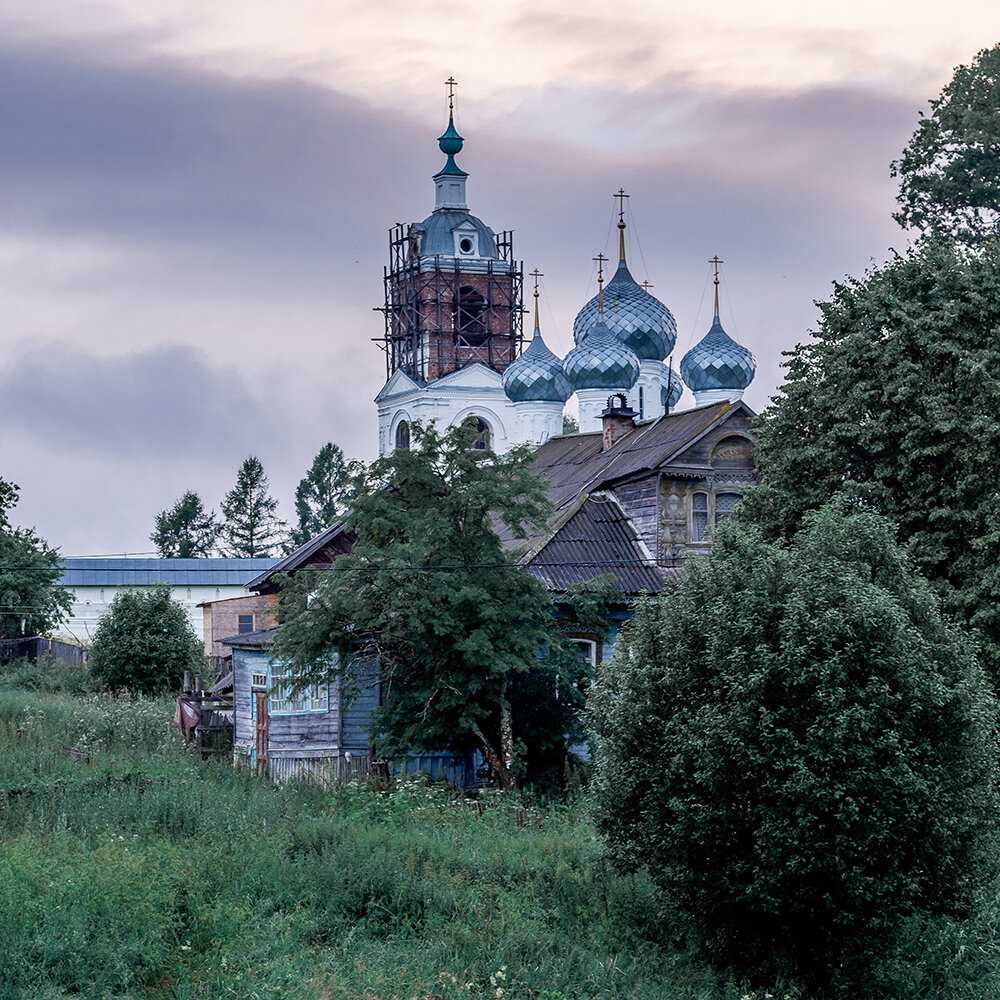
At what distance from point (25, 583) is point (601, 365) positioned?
806 inches

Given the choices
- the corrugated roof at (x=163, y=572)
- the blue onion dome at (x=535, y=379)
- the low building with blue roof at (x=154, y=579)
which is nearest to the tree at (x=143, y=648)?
the blue onion dome at (x=535, y=379)

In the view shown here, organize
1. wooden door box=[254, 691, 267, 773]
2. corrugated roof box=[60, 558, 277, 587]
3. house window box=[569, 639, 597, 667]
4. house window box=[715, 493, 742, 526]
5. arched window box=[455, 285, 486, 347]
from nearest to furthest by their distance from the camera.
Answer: house window box=[569, 639, 597, 667] → wooden door box=[254, 691, 267, 773] → house window box=[715, 493, 742, 526] → corrugated roof box=[60, 558, 277, 587] → arched window box=[455, 285, 486, 347]

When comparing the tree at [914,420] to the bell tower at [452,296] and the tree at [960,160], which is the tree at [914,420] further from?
the bell tower at [452,296]

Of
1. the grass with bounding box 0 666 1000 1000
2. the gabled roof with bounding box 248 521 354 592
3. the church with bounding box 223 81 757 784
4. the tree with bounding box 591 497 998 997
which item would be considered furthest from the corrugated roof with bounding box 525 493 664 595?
the tree with bounding box 591 497 998 997

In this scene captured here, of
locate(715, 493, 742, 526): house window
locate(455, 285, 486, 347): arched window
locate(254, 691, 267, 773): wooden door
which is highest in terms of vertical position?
locate(455, 285, 486, 347): arched window

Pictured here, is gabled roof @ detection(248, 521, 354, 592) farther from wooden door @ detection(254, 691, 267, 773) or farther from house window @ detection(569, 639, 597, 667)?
house window @ detection(569, 639, 597, 667)

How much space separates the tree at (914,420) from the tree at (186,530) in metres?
74.1

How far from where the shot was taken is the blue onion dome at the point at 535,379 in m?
64.2

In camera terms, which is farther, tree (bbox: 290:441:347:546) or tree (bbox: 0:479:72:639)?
tree (bbox: 290:441:347:546)

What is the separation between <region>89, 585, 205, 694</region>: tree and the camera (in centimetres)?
4294

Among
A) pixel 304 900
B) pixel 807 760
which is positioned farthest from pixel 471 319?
pixel 807 760

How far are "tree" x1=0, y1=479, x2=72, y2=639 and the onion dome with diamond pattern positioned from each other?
73.1ft

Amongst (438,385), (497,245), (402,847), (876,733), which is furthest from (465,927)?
(497,245)

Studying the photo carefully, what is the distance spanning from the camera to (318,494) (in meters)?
93.1
